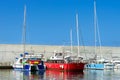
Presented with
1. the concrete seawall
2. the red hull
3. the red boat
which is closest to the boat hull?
the concrete seawall

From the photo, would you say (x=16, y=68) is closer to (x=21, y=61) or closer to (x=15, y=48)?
(x=21, y=61)

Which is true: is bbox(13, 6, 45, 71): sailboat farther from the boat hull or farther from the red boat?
the boat hull

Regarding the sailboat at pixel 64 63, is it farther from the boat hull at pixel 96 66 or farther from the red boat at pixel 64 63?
the boat hull at pixel 96 66

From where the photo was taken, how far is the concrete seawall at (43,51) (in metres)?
78.7

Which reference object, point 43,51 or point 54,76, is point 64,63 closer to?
point 43,51

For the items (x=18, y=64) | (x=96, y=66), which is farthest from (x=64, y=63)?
(x=96, y=66)

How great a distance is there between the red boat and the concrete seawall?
22.6ft

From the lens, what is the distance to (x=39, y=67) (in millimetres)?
66750

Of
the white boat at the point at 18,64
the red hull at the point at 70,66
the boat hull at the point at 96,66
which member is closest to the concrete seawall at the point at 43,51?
the boat hull at the point at 96,66

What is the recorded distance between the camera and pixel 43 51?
80.9 metres

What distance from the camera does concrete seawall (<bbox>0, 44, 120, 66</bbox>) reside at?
78.7 meters

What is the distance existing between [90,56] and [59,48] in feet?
20.5

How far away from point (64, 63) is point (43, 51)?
538 inches

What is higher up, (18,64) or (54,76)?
(18,64)
